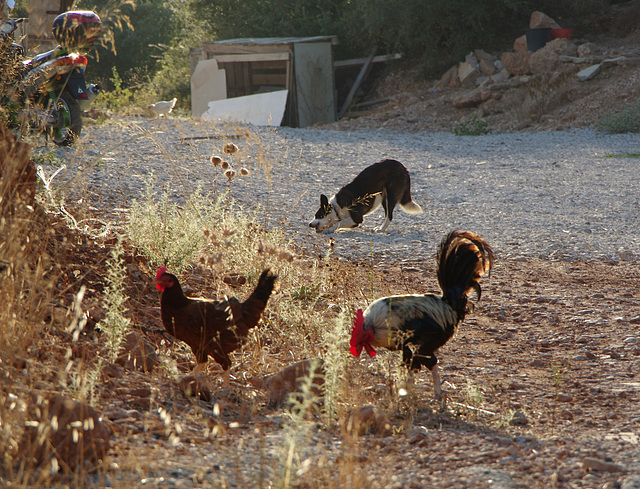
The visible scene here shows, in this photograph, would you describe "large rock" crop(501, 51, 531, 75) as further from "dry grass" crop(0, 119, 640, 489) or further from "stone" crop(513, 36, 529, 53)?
"dry grass" crop(0, 119, 640, 489)

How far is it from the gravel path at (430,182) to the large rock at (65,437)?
255cm

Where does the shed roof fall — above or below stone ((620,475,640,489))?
above

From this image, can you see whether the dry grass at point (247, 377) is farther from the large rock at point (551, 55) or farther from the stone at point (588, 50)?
the stone at point (588, 50)

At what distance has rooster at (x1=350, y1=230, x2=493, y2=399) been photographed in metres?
3.38

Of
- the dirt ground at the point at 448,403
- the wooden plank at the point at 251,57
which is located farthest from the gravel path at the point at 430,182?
the wooden plank at the point at 251,57

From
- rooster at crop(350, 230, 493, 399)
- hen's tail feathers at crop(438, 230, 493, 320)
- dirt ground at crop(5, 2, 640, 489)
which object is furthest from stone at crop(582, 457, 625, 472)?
hen's tail feathers at crop(438, 230, 493, 320)

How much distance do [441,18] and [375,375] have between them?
738 inches

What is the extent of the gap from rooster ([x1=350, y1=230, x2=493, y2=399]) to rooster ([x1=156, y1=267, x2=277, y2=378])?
0.64m

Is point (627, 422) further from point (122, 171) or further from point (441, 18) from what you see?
point (441, 18)

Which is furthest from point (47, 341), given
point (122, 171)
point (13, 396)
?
point (122, 171)

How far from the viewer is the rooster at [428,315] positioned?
3385mm

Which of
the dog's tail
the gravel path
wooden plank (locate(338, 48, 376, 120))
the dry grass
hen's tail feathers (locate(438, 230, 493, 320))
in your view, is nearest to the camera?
the dry grass

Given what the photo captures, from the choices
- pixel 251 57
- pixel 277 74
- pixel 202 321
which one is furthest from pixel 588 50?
pixel 202 321

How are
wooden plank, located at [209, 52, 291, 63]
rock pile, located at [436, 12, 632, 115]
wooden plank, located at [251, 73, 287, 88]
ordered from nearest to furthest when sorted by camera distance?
rock pile, located at [436, 12, 632, 115], wooden plank, located at [209, 52, 291, 63], wooden plank, located at [251, 73, 287, 88]
